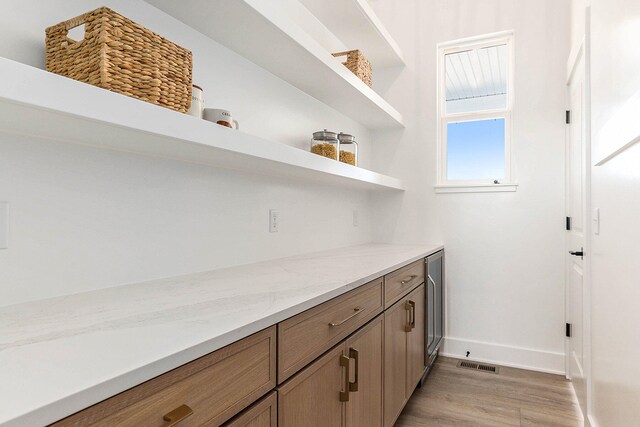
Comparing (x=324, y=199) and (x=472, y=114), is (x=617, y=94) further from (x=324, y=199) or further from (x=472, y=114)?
(x=472, y=114)

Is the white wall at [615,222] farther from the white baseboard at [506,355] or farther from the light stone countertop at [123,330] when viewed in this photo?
the white baseboard at [506,355]

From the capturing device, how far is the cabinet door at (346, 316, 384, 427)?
1388mm

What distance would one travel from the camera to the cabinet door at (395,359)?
5.79 ft

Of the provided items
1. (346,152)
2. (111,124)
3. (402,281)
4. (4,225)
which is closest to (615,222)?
(402,281)

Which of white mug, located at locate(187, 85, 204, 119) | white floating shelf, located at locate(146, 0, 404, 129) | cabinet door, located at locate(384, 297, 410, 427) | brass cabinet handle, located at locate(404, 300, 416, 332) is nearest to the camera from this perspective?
white mug, located at locate(187, 85, 204, 119)

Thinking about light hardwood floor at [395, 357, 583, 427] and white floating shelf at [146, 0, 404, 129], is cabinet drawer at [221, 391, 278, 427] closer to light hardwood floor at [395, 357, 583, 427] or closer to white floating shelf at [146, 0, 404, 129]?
white floating shelf at [146, 0, 404, 129]

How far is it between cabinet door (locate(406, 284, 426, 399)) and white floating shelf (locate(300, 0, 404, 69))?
1731 millimetres

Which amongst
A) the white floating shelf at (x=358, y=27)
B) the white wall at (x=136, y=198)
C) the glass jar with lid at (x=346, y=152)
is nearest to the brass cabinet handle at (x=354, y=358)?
the white wall at (x=136, y=198)

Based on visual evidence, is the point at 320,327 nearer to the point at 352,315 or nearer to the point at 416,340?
the point at 352,315

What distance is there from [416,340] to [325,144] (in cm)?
127

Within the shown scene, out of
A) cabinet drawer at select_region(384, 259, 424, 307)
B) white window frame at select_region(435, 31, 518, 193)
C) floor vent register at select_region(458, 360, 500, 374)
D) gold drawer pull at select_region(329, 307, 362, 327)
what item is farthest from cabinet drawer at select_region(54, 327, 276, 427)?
white window frame at select_region(435, 31, 518, 193)

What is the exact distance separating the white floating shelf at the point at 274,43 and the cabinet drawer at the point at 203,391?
1.10m

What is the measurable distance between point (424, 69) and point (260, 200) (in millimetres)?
2068

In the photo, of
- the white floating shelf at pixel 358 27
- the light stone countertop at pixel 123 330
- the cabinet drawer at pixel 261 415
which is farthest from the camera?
the white floating shelf at pixel 358 27
